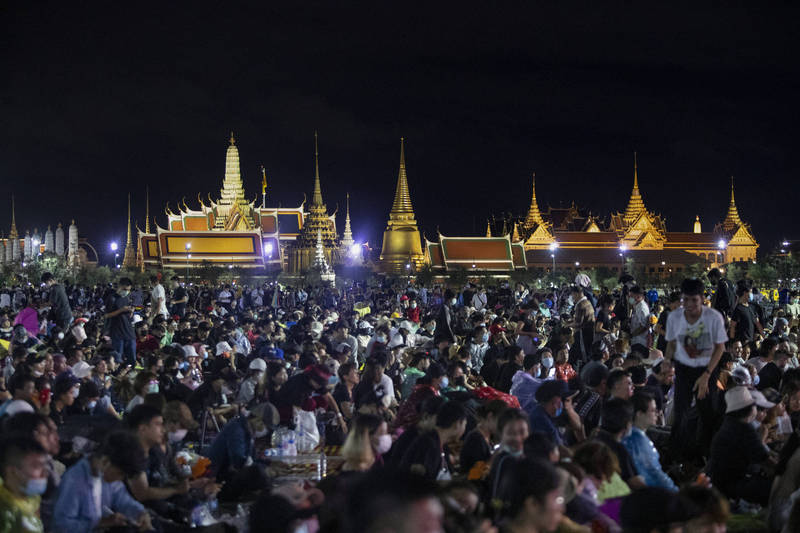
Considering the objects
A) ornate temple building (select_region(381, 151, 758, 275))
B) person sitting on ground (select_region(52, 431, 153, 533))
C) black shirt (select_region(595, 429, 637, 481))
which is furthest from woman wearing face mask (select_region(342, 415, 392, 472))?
ornate temple building (select_region(381, 151, 758, 275))

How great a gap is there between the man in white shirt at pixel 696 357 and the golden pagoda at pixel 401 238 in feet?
202

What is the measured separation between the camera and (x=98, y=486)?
196 inches

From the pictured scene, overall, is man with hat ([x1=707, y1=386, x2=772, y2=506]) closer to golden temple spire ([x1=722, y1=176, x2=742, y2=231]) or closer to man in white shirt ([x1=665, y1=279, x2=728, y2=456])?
man in white shirt ([x1=665, y1=279, x2=728, y2=456])

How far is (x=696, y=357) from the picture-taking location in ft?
24.7

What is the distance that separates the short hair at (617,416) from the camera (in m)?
6.06

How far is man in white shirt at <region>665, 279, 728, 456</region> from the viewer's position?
7.43 meters

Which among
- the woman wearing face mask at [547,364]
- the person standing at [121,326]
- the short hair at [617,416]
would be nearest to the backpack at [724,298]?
the woman wearing face mask at [547,364]

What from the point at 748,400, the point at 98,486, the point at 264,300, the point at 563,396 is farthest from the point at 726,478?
the point at 264,300

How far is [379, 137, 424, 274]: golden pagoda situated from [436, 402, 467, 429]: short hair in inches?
2479

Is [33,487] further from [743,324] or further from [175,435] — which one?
[743,324]

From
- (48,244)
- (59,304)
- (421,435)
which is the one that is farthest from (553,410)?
(48,244)

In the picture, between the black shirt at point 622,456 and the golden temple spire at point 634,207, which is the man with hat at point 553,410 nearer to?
the black shirt at point 622,456

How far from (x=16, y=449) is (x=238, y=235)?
178 feet

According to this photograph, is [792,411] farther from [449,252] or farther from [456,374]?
[449,252]
